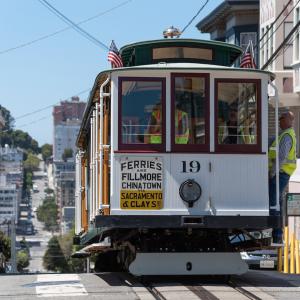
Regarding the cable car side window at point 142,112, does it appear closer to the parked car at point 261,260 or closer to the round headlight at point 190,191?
the round headlight at point 190,191

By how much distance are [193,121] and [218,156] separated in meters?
0.61

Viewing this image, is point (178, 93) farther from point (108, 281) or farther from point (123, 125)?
point (108, 281)

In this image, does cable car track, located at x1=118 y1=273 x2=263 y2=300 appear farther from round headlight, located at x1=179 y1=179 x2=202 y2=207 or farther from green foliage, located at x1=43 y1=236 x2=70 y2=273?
green foliage, located at x1=43 y1=236 x2=70 y2=273

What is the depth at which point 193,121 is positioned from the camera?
1403 centimetres

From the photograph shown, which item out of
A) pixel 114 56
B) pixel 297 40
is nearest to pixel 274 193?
pixel 114 56

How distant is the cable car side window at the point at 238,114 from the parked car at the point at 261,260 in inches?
398

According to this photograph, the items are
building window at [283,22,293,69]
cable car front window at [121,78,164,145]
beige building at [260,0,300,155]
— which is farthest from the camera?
building window at [283,22,293,69]

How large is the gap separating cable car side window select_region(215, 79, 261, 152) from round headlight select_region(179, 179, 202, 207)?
0.71 metres

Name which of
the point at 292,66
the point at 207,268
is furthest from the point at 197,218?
the point at 292,66

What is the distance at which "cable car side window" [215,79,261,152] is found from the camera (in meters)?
14.1

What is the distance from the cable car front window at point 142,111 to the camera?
13.9 metres

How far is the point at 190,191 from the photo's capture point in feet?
45.3

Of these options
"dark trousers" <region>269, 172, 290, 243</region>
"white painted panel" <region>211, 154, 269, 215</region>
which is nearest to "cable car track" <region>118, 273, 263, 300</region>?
"dark trousers" <region>269, 172, 290, 243</region>

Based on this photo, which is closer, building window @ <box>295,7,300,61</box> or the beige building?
building window @ <box>295,7,300,61</box>
